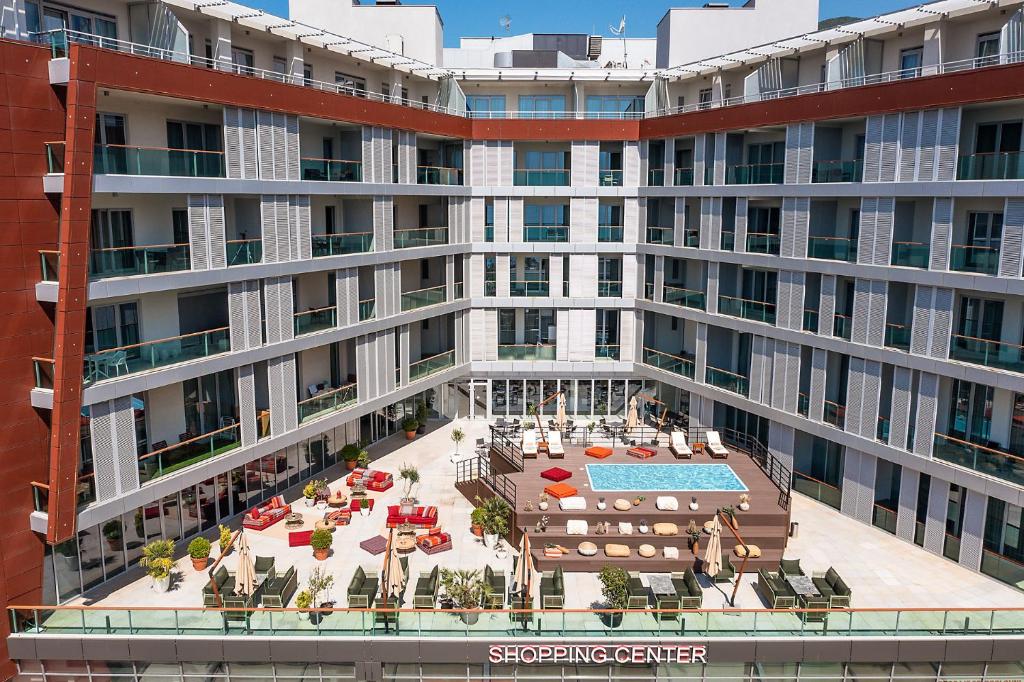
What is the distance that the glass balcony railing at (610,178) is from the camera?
3775 centimetres

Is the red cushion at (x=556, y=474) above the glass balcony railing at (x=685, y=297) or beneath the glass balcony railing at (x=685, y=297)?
beneath

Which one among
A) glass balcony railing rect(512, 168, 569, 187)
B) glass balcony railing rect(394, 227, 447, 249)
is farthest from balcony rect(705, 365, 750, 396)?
glass balcony railing rect(394, 227, 447, 249)

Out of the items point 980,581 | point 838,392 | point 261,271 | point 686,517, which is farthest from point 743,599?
point 261,271

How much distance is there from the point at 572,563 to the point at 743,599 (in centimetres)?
539

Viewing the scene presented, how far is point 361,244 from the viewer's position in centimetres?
3062

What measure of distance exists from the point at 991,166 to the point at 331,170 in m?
22.7

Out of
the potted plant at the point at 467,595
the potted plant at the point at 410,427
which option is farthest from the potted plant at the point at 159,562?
the potted plant at the point at 410,427

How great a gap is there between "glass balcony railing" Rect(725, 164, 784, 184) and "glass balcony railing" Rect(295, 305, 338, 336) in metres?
18.0

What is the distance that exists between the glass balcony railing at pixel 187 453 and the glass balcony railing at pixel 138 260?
5.52m

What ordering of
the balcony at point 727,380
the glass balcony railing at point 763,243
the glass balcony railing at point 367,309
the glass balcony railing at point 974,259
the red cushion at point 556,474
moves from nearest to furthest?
the glass balcony railing at point 974,259, the red cushion at point 556,474, the glass balcony railing at point 763,243, the glass balcony railing at point 367,309, the balcony at point 727,380

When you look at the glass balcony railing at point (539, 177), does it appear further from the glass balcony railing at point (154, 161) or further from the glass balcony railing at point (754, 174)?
the glass balcony railing at point (154, 161)

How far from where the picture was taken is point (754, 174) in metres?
Answer: 31.2

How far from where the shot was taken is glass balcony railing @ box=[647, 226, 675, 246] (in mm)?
36688

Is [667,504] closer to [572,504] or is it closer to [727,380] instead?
[572,504]
